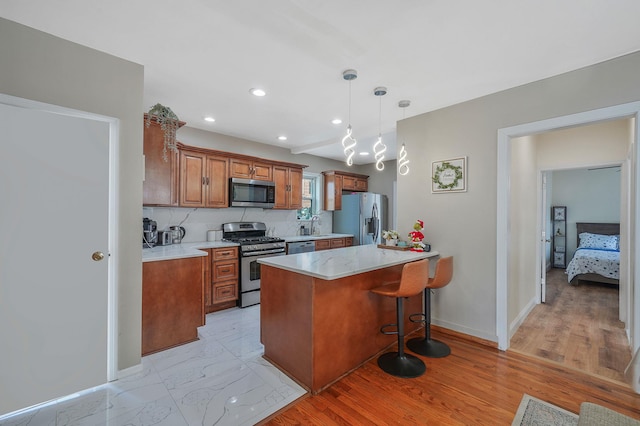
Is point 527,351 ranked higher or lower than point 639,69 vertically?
lower

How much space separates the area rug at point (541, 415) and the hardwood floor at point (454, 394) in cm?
5

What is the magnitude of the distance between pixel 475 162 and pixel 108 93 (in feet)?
11.3

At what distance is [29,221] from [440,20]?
3070mm

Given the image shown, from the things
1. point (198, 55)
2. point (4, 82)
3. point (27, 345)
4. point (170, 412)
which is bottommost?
point (170, 412)

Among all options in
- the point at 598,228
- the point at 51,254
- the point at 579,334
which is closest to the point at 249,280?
the point at 51,254

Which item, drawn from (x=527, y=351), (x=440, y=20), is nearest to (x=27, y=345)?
(x=440, y=20)

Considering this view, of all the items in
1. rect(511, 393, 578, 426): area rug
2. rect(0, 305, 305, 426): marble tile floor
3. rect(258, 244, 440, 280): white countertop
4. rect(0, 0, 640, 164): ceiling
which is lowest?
rect(0, 305, 305, 426): marble tile floor

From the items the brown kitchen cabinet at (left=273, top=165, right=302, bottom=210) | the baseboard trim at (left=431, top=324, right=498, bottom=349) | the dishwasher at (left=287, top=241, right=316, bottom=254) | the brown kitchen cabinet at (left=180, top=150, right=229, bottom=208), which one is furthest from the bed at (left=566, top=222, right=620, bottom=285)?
the brown kitchen cabinet at (left=180, top=150, right=229, bottom=208)

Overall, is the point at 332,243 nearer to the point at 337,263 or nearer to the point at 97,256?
the point at 337,263

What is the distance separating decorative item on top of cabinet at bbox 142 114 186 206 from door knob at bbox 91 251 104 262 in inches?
37.7

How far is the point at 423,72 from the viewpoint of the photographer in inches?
96.7

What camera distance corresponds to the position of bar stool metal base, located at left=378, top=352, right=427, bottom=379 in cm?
232

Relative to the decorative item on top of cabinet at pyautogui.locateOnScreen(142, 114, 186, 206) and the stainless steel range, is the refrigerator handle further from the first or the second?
the decorative item on top of cabinet at pyautogui.locateOnScreen(142, 114, 186, 206)

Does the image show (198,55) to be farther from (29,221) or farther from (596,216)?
(596,216)
